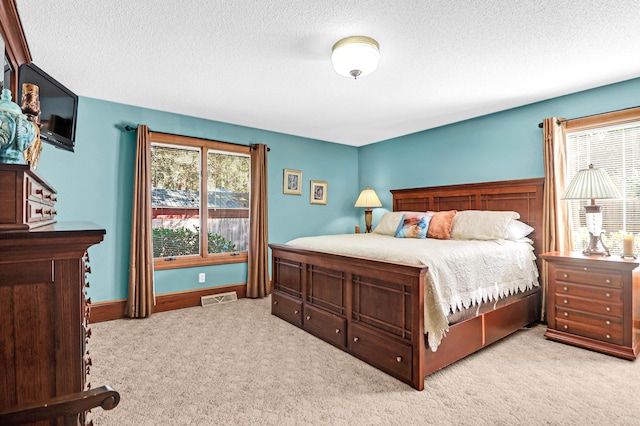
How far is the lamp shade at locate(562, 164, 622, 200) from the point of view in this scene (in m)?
2.88

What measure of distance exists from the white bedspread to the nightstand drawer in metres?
0.37

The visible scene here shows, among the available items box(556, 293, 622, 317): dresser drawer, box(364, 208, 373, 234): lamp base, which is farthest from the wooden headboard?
box(556, 293, 622, 317): dresser drawer

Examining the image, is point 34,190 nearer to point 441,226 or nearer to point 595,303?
point 441,226

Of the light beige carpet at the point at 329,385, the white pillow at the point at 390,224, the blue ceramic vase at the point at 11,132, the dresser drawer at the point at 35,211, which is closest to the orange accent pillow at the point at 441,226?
the white pillow at the point at 390,224

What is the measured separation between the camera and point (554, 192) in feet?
11.3

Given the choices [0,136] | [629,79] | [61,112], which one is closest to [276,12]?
[0,136]

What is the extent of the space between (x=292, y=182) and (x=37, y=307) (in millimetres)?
4345

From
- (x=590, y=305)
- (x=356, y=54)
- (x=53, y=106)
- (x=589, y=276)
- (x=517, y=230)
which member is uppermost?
(x=356, y=54)

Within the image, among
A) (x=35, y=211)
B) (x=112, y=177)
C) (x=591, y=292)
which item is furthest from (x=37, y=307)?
(x=591, y=292)

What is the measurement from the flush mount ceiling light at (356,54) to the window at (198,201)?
258cm

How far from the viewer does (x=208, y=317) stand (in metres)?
3.79

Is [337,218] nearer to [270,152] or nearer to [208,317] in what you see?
[270,152]

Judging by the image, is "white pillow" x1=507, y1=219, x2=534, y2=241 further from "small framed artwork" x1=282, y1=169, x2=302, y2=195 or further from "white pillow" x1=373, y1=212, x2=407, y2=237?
"small framed artwork" x1=282, y1=169, x2=302, y2=195

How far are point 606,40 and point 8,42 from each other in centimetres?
399
